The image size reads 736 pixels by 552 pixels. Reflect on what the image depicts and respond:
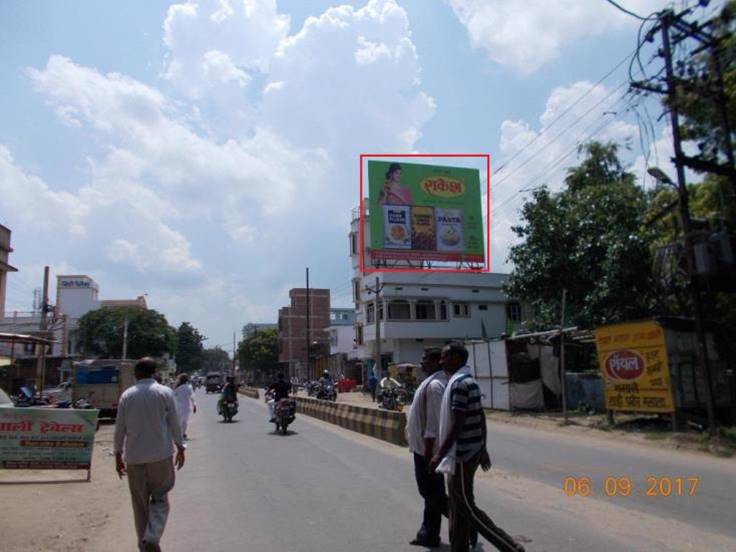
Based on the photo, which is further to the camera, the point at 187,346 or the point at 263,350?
the point at 187,346

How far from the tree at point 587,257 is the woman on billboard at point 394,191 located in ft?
22.4

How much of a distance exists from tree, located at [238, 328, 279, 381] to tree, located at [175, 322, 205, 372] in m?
9.86

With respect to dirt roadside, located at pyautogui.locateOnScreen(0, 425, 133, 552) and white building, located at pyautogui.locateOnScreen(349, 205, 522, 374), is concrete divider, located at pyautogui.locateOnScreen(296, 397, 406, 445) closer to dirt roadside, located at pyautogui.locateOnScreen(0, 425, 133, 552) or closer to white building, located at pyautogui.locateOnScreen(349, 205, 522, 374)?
dirt roadside, located at pyautogui.locateOnScreen(0, 425, 133, 552)

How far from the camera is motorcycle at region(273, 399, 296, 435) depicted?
719 inches

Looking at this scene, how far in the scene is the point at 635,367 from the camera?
16.3 metres

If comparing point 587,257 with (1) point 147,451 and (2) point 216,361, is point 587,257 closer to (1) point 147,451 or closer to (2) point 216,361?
(1) point 147,451

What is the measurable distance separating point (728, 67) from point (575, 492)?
39.3 feet

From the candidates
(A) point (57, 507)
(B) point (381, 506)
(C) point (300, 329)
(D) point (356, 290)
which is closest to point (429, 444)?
(B) point (381, 506)

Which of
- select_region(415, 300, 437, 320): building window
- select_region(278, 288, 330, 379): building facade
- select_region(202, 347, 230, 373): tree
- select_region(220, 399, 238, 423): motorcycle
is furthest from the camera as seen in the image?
select_region(202, 347, 230, 373): tree

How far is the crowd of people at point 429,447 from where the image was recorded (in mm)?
4969

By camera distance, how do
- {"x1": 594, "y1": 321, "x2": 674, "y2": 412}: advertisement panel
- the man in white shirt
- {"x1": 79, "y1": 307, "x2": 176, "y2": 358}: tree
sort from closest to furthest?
1. the man in white shirt
2. {"x1": 594, "y1": 321, "x2": 674, "y2": 412}: advertisement panel
3. {"x1": 79, "y1": 307, "x2": 176, "y2": 358}: tree

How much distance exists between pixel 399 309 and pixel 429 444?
40.8 meters

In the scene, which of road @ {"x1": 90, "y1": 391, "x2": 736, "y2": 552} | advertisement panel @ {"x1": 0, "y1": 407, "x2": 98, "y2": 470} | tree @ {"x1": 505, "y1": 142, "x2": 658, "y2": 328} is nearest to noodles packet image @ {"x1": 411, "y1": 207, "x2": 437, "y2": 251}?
tree @ {"x1": 505, "y1": 142, "x2": 658, "y2": 328}

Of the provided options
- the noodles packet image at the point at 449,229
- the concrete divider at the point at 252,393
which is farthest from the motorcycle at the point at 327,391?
the concrete divider at the point at 252,393
